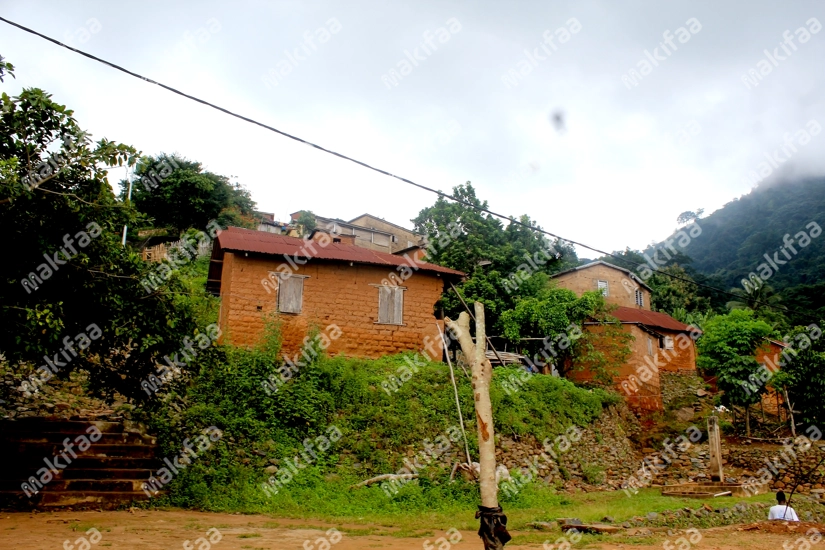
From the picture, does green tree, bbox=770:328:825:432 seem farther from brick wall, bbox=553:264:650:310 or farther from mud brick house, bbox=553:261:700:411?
brick wall, bbox=553:264:650:310

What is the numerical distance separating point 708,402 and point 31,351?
84.5 feet

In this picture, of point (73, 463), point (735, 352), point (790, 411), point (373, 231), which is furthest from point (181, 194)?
point (790, 411)

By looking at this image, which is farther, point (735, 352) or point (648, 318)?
point (648, 318)

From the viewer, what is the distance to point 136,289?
10461 millimetres

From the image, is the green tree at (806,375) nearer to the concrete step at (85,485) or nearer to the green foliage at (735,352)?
the green foliage at (735,352)

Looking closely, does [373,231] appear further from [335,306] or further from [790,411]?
[790,411]

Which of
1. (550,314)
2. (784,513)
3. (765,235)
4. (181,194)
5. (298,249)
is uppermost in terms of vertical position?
(765,235)

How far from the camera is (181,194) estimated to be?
35.1 m

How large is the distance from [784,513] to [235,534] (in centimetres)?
1004

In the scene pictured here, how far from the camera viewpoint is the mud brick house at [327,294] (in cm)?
1812

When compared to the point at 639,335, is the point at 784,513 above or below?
below

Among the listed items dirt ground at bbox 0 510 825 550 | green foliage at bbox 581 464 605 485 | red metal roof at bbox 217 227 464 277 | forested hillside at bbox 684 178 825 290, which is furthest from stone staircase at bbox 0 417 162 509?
forested hillside at bbox 684 178 825 290

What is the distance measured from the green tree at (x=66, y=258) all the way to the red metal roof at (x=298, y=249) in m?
7.43

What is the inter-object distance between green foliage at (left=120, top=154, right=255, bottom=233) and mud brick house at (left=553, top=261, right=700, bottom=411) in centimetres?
1920
